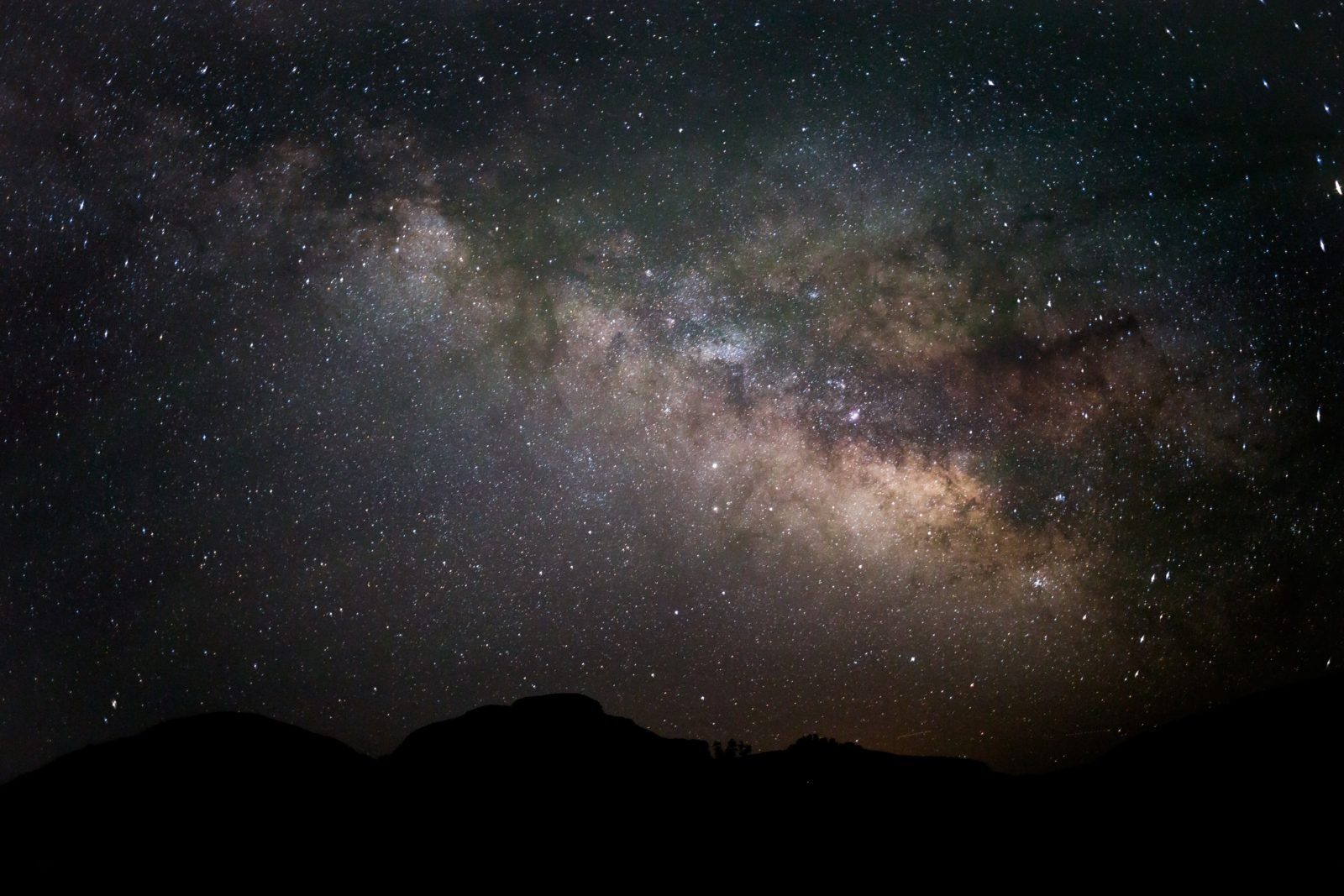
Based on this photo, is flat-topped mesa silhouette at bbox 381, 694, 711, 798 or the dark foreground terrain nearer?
the dark foreground terrain

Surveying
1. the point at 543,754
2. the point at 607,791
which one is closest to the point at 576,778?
the point at 607,791

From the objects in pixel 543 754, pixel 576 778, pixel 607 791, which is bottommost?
pixel 607 791

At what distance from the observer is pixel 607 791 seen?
1596cm

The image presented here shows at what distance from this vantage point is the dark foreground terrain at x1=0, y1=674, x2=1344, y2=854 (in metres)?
11.7

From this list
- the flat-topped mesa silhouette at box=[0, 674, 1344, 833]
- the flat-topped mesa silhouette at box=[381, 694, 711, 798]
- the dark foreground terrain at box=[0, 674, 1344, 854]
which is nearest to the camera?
the dark foreground terrain at box=[0, 674, 1344, 854]

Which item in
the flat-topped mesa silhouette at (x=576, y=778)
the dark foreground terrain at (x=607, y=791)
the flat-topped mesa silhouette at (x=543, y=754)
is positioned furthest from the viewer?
the flat-topped mesa silhouette at (x=543, y=754)

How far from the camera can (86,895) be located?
11359mm

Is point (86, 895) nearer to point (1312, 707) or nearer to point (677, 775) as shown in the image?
point (677, 775)

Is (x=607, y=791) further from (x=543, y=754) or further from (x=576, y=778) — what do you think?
(x=543, y=754)

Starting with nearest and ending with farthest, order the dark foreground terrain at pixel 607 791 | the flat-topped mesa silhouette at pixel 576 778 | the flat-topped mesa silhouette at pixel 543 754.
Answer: the dark foreground terrain at pixel 607 791 → the flat-topped mesa silhouette at pixel 576 778 → the flat-topped mesa silhouette at pixel 543 754

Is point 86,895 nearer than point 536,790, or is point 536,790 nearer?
point 86,895

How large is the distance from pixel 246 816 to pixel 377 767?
3.25 m

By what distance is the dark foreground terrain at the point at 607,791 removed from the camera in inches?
462

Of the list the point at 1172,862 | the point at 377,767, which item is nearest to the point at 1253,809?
the point at 1172,862
